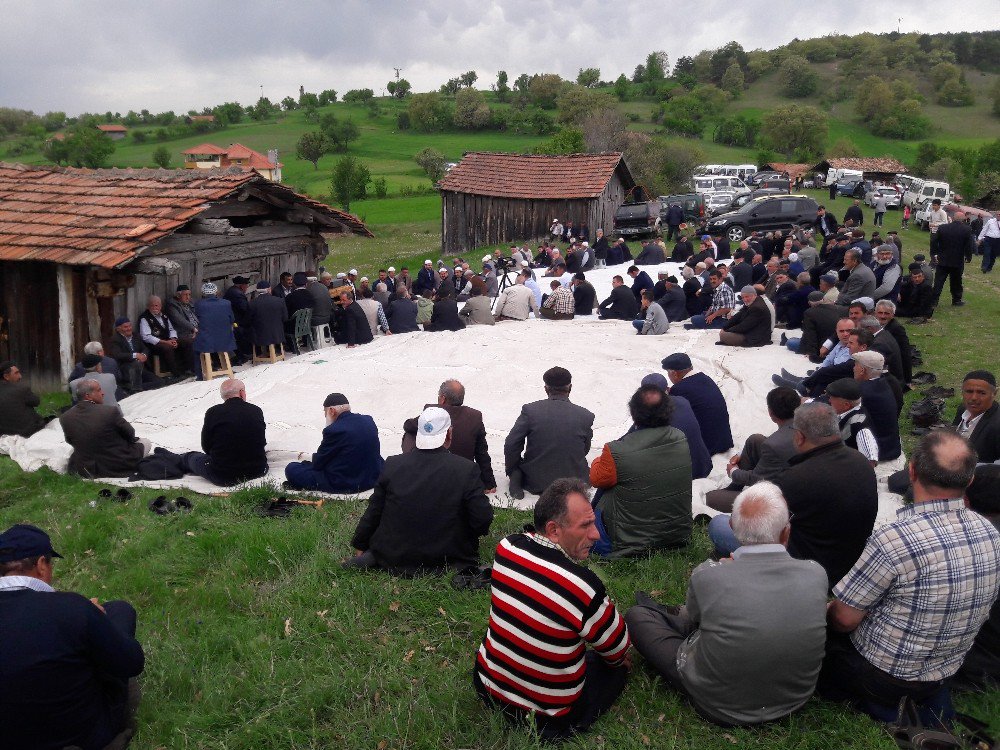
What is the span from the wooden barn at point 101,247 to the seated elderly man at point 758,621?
30.7ft

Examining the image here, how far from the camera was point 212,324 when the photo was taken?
11766mm

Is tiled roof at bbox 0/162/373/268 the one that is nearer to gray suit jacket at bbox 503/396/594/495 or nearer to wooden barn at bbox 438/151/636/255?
gray suit jacket at bbox 503/396/594/495

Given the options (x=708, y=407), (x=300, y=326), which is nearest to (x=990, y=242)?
(x=708, y=407)

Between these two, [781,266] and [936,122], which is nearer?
[781,266]

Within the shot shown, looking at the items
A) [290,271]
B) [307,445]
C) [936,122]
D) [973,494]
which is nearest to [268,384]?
[307,445]

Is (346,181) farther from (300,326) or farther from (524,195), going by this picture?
(300,326)

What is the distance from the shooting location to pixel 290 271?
15.3 metres

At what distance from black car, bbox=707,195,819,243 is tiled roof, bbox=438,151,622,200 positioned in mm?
5656

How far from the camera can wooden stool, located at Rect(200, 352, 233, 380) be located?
465 inches

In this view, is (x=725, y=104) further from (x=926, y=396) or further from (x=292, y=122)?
(x=926, y=396)

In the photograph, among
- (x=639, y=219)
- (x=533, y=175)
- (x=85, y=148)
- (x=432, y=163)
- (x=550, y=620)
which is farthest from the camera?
(x=85, y=148)

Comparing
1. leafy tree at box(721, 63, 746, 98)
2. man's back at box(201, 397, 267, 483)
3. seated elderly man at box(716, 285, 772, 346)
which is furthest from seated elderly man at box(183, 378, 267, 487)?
leafy tree at box(721, 63, 746, 98)

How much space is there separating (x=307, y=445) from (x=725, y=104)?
342ft

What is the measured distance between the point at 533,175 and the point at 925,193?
18.8m
